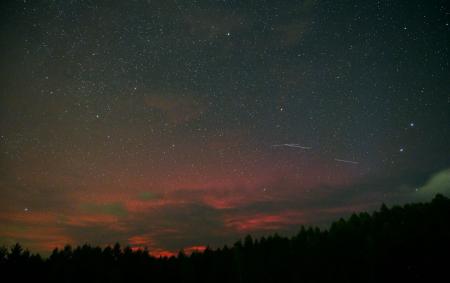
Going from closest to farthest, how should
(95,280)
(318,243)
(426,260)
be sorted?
1. (426,260)
2. (318,243)
3. (95,280)

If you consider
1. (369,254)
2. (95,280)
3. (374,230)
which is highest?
(374,230)

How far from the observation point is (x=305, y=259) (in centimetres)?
6444

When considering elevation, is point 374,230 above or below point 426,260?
above

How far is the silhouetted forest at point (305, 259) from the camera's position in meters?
55.8

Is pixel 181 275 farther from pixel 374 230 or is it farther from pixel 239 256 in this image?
pixel 374 230

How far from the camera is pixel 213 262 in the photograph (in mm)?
78000

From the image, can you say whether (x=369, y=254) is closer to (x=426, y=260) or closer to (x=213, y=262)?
(x=426, y=260)

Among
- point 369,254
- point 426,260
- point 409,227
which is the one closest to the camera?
point 426,260

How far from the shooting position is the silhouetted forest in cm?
5578

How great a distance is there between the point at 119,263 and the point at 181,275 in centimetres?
1952

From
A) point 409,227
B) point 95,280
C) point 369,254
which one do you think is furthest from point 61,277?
point 409,227

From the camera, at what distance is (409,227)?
63875 mm

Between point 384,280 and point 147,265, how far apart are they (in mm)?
55413

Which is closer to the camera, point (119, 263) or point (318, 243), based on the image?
point (318, 243)
